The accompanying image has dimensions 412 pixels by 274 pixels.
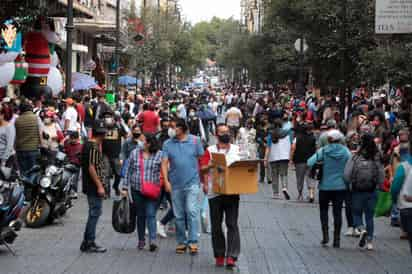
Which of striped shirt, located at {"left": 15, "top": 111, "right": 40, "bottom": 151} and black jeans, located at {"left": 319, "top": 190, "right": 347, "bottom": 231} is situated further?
striped shirt, located at {"left": 15, "top": 111, "right": 40, "bottom": 151}

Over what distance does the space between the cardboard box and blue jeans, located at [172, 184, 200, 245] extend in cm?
84

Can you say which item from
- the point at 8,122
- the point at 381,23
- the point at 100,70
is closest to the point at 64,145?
the point at 8,122

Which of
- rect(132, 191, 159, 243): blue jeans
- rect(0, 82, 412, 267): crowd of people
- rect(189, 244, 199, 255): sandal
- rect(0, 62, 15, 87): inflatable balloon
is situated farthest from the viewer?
rect(0, 62, 15, 87): inflatable balloon

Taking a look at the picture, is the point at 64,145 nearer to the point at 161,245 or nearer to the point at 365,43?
the point at 161,245

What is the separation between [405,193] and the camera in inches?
380

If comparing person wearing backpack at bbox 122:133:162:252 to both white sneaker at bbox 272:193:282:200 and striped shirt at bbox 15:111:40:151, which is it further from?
white sneaker at bbox 272:193:282:200

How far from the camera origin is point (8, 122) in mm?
16516

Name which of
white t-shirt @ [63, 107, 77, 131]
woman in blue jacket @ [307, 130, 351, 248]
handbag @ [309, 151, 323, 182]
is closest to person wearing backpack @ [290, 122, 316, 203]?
white t-shirt @ [63, 107, 77, 131]

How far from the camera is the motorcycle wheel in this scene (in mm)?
14547

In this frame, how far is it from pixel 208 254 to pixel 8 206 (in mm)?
2651

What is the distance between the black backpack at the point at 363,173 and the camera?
1331 cm

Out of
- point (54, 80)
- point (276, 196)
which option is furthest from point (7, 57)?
point (276, 196)

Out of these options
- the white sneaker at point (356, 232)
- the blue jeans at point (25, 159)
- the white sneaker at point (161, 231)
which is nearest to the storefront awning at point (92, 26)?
the blue jeans at point (25, 159)

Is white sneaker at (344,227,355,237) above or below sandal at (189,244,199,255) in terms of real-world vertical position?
below
